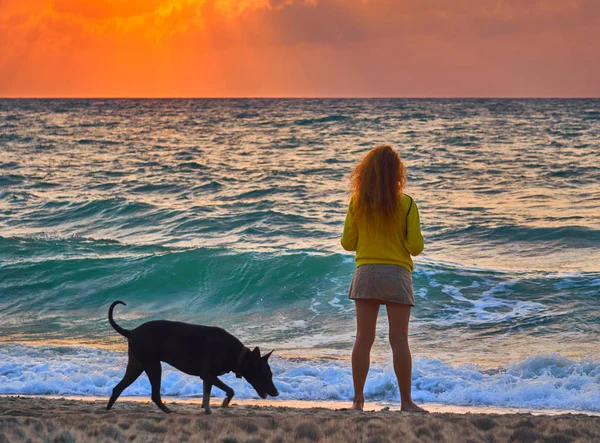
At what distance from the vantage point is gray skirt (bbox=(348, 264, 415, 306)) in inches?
217

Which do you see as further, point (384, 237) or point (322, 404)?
point (322, 404)

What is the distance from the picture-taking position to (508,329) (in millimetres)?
10609

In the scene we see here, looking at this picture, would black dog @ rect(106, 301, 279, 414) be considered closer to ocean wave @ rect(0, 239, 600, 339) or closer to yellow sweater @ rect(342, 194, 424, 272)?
yellow sweater @ rect(342, 194, 424, 272)

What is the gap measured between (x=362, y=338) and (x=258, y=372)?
90cm

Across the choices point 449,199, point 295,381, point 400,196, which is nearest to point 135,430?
point 400,196

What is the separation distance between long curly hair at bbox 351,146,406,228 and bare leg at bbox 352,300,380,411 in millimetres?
595

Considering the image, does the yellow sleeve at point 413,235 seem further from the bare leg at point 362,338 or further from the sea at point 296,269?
the sea at point 296,269

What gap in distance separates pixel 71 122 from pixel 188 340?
5723cm

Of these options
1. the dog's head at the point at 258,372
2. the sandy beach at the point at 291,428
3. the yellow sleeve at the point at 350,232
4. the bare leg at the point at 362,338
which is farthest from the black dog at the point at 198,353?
the yellow sleeve at the point at 350,232

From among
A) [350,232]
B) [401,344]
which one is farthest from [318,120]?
[401,344]

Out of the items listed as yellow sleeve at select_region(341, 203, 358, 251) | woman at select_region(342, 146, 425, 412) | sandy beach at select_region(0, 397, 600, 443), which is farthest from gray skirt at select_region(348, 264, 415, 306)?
sandy beach at select_region(0, 397, 600, 443)

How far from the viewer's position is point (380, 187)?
215 inches

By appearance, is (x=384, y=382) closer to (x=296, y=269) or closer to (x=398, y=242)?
(x=398, y=242)

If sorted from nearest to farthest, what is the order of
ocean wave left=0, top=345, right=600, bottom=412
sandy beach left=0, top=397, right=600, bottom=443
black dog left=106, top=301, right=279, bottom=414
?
sandy beach left=0, top=397, right=600, bottom=443, black dog left=106, top=301, right=279, bottom=414, ocean wave left=0, top=345, right=600, bottom=412
